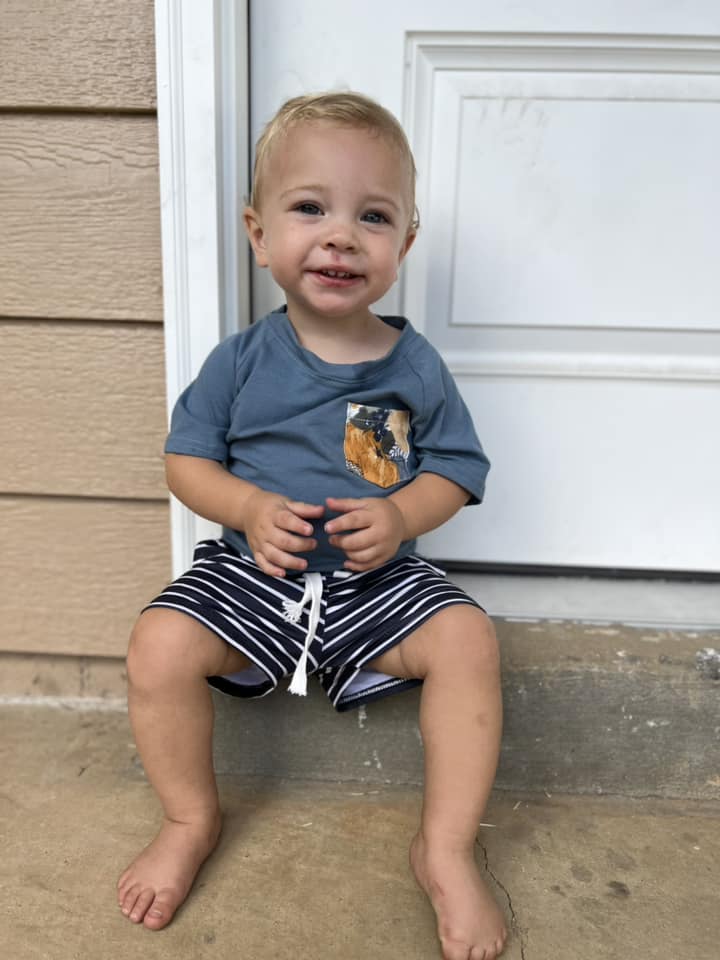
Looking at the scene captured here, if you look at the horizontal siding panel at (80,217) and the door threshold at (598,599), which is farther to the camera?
the door threshold at (598,599)

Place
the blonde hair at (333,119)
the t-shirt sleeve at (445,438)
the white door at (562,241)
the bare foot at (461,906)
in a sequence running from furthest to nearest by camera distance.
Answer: the white door at (562,241) < the t-shirt sleeve at (445,438) < the blonde hair at (333,119) < the bare foot at (461,906)

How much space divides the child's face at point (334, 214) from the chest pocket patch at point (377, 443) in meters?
0.14

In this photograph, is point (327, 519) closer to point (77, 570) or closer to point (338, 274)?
point (338, 274)

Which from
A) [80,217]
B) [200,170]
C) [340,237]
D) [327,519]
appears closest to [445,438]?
[327,519]

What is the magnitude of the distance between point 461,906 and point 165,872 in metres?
0.35

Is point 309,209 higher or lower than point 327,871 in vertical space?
higher

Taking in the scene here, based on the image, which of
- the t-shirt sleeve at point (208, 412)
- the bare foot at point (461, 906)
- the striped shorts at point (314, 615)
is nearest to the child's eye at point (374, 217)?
the t-shirt sleeve at point (208, 412)

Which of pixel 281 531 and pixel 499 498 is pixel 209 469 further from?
pixel 499 498

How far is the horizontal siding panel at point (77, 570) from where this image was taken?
1.31 m

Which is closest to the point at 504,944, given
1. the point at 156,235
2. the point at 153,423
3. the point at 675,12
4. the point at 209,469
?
the point at 209,469

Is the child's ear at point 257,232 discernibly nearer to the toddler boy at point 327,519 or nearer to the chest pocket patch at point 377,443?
the toddler boy at point 327,519

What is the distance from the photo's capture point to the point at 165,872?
956 millimetres

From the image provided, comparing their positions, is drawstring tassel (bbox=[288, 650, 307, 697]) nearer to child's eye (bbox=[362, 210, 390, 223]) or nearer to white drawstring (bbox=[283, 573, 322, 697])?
white drawstring (bbox=[283, 573, 322, 697])

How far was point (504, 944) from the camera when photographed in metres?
0.91
